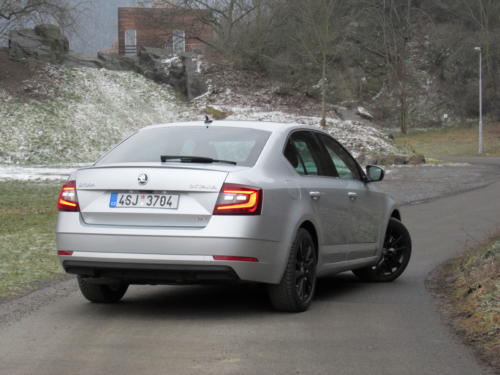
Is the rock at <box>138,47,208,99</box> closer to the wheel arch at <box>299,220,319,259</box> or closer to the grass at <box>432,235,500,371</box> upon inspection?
the grass at <box>432,235,500,371</box>

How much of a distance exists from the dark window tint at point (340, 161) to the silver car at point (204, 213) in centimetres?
52

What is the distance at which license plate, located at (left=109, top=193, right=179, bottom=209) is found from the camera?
7254 millimetres

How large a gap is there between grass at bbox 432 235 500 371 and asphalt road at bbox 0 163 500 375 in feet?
0.45

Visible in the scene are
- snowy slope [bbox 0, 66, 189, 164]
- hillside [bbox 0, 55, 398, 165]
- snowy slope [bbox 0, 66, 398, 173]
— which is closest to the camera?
snowy slope [bbox 0, 66, 189, 164]

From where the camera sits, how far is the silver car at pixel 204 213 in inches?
282

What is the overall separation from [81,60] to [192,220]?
4768 centimetres

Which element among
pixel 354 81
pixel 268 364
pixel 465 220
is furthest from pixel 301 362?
pixel 354 81

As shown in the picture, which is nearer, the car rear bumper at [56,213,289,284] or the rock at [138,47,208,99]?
the car rear bumper at [56,213,289,284]

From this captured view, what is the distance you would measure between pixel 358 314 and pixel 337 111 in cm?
4727

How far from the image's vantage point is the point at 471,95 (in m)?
69.6

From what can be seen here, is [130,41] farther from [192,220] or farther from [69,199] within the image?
[192,220]

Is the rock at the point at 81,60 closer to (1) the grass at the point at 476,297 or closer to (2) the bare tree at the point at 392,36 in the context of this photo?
(2) the bare tree at the point at 392,36

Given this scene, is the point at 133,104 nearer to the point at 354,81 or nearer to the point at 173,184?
the point at 354,81

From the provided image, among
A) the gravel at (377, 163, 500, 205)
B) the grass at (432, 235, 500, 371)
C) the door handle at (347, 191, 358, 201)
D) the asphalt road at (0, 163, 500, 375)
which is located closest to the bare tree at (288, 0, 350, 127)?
the gravel at (377, 163, 500, 205)
